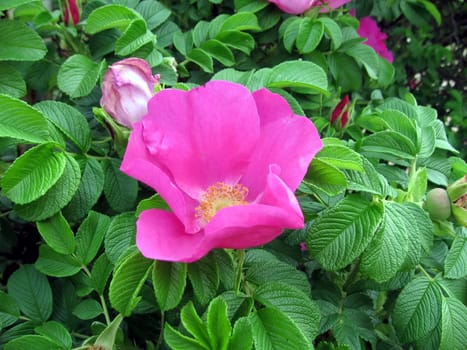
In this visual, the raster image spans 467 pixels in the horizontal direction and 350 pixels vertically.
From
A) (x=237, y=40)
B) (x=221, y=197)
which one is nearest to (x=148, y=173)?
(x=221, y=197)

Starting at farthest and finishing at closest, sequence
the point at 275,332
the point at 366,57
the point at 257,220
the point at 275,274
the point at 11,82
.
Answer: the point at 366,57
the point at 11,82
the point at 275,274
the point at 275,332
the point at 257,220

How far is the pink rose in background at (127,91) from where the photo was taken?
2.24 feet

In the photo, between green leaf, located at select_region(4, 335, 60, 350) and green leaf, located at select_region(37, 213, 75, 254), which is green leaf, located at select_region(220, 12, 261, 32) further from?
green leaf, located at select_region(4, 335, 60, 350)

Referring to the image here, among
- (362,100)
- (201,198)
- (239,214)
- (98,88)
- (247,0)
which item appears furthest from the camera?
(362,100)

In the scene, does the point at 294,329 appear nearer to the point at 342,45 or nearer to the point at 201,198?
the point at 201,198

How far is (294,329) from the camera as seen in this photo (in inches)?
23.8

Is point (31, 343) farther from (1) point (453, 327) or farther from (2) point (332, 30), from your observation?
(2) point (332, 30)

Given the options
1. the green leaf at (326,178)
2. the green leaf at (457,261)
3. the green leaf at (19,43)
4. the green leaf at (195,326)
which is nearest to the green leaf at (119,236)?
the green leaf at (195,326)

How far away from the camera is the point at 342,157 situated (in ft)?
2.21

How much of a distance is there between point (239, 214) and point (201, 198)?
0.22 meters

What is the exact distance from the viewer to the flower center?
2.32ft

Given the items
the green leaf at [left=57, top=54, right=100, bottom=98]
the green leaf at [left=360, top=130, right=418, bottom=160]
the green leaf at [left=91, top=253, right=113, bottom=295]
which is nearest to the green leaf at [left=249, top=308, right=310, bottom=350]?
the green leaf at [left=91, top=253, right=113, bottom=295]

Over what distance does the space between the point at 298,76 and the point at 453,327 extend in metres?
0.41

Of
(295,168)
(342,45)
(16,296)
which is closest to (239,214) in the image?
(295,168)
